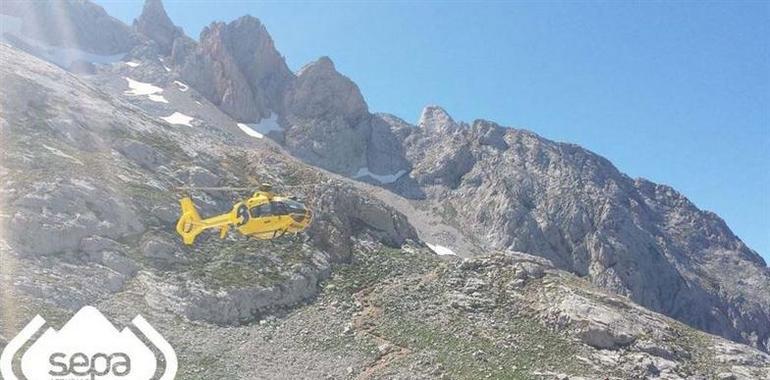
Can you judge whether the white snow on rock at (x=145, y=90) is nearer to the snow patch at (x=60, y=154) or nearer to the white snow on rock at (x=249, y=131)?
the white snow on rock at (x=249, y=131)

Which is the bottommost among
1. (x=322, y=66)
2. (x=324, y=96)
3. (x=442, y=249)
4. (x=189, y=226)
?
(x=189, y=226)

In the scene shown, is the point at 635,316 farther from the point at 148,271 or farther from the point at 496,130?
the point at 496,130

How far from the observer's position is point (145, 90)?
13938cm

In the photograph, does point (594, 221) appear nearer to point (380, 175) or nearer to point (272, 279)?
point (380, 175)

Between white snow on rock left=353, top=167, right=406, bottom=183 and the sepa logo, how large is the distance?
107 m

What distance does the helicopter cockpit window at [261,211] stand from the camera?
3069 cm

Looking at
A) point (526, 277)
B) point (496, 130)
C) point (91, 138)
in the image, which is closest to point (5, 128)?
point (91, 138)

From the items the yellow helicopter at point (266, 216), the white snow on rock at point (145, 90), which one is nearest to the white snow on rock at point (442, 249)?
the yellow helicopter at point (266, 216)

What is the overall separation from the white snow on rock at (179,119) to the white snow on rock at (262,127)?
48.6 feet

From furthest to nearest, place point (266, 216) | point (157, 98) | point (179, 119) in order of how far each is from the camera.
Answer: point (157, 98) < point (179, 119) < point (266, 216)

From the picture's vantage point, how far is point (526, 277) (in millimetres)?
49469

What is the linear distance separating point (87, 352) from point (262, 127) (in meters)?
117

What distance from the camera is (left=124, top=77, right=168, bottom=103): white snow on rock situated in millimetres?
134975

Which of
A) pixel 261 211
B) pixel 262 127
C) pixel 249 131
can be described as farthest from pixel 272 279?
pixel 262 127
